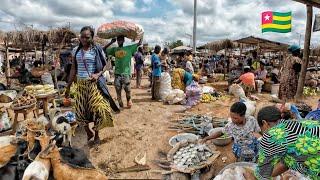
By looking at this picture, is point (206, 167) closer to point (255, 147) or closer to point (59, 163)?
point (255, 147)

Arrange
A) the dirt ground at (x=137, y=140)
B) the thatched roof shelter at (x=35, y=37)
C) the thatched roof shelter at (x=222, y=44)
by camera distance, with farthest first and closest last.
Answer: the thatched roof shelter at (x=222, y=44)
the thatched roof shelter at (x=35, y=37)
the dirt ground at (x=137, y=140)

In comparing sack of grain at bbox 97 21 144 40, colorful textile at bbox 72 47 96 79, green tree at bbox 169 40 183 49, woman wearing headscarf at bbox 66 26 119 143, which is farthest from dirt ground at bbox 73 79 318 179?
green tree at bbox 169 40 183 49

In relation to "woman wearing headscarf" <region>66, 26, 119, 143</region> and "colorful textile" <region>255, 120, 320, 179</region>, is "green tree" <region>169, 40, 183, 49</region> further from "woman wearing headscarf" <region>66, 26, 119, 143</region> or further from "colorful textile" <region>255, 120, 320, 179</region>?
"colorful textile" <region>255, 120, 320, 179</region>

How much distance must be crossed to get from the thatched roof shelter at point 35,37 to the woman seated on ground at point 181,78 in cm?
396

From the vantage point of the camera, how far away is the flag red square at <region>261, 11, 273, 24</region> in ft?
43.0

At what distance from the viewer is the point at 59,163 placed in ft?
10.8

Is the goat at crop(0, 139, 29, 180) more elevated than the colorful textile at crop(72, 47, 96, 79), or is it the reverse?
the colorful textile at crop(72, 47, 96, 79)

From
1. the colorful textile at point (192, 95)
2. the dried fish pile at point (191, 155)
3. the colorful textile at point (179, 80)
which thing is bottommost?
the dried fish pile at point (191, 155)

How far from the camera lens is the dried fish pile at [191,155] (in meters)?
4.11

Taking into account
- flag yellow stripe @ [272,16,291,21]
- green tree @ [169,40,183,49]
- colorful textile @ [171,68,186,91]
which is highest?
green tree @ [169,40,183,49]

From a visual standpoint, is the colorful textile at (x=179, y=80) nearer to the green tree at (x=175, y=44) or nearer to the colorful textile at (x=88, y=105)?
the colorful textile at (x=88, y=105)

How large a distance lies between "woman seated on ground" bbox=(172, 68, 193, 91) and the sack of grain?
252 centimetres

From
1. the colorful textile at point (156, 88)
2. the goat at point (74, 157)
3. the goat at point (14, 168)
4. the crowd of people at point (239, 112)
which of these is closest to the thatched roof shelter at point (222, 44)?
the crowd of people at point (239, 112)

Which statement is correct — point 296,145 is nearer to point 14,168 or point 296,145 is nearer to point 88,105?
point 14,168
